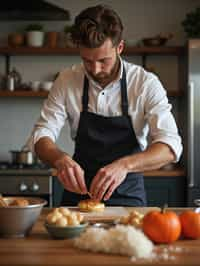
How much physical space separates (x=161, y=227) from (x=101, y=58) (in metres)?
0.86

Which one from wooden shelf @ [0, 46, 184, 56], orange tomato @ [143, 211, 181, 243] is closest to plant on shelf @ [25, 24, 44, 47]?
wooden shelf @ [0, 46, 184, 56]

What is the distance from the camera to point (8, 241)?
1.55 m

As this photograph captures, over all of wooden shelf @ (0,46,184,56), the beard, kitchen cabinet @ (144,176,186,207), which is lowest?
kitchen cabinet @ (144,176,186,207)

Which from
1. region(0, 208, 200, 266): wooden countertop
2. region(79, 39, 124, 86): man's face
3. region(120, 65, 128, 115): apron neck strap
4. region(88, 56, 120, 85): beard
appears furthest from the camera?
region(120, 65, 128, 115): apron neck strap

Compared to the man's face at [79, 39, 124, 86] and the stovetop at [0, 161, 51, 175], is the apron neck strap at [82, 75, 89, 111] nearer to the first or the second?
the man's face at [79, 39, 124, 86]

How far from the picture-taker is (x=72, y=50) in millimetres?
4410

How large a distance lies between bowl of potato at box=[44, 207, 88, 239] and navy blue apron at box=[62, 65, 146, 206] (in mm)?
706

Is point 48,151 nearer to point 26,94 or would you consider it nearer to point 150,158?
point 150,158

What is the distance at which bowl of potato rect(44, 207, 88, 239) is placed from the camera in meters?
1.57

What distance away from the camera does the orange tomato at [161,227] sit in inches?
59.2

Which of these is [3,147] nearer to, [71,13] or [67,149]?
[67,149]

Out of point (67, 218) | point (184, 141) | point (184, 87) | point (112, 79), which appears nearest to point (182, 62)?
point (184, 87)

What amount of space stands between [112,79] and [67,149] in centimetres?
230

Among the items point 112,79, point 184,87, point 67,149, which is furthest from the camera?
point 67,149
